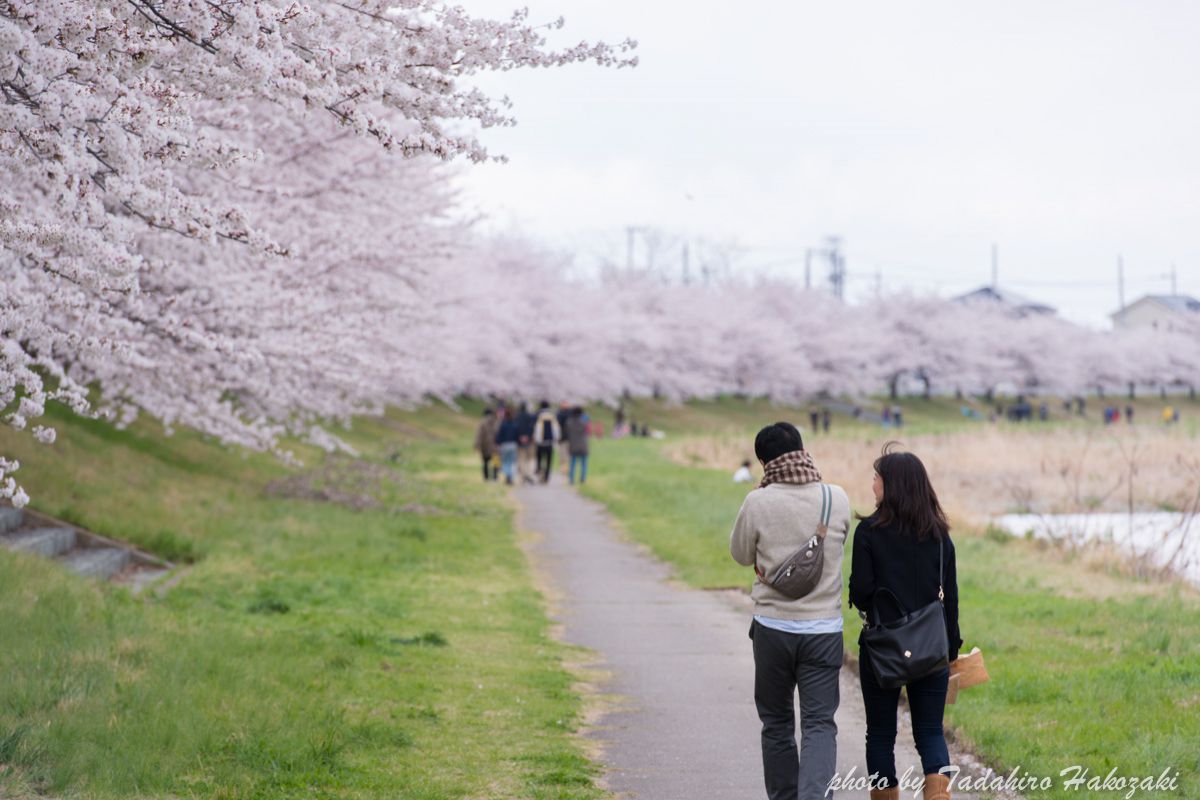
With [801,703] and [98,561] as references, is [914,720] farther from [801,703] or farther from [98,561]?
[98,561]

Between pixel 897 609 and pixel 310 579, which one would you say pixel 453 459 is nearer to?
pixel 310 579

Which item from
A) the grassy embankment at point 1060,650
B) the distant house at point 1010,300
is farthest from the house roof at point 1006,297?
the grassy embankment at point 1060,650

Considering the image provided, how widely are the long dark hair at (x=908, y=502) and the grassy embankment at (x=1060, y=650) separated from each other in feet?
5.09

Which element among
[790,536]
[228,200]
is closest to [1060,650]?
[790,536]

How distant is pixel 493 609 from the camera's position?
40.5ft

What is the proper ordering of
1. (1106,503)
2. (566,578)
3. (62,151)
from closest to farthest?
(62,151) → (566,578) → (1106,503)

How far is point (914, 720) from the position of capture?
573 centimetres

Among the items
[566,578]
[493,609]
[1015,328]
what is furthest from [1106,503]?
[1015,328]

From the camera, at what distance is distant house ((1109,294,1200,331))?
13200 centimetres

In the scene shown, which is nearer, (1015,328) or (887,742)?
(887,742)

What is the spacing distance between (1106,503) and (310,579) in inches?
746

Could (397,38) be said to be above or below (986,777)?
above

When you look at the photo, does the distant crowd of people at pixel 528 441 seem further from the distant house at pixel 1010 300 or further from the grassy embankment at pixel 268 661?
the distant house at pixel 1010 300

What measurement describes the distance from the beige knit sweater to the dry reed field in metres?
15.0
